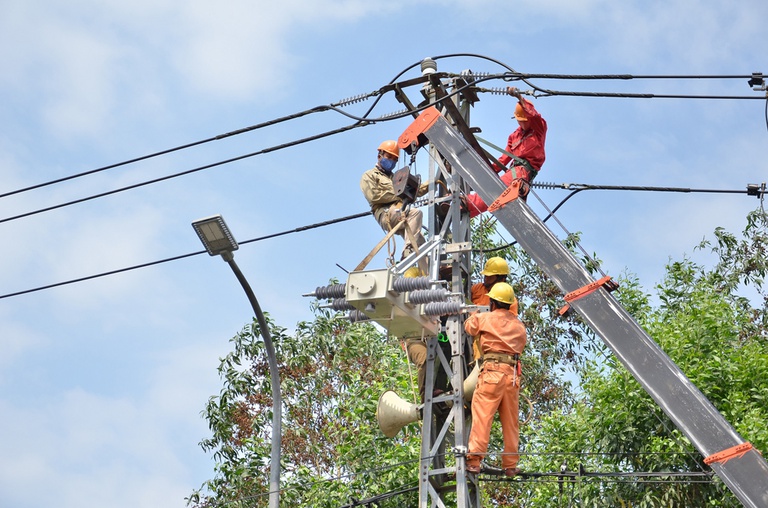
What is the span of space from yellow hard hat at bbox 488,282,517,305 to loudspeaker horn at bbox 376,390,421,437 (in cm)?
126

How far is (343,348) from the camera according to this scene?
21.3 meters

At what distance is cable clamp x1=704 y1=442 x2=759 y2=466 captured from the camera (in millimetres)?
8445

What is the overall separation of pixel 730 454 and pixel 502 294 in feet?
9.42

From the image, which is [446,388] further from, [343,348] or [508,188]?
[343,348]

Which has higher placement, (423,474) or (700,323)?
(700,323)

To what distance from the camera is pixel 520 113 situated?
38.5ft

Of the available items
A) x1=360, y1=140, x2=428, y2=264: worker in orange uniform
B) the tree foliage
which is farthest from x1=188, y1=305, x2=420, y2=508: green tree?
x1=360, y1=140, x2=428, y2=264: worker in orange uniform

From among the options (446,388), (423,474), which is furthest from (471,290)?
(423,474)

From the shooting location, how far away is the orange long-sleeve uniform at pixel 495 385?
10.2 metres

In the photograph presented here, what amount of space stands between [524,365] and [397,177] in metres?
11.0

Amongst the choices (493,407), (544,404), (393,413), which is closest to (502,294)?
(493,407)

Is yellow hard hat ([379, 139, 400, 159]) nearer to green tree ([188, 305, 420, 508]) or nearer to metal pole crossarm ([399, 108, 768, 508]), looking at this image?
metal pole crossarm ([399, 108, 768, 508])

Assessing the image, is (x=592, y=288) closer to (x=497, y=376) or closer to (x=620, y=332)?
(x=620, y=332)

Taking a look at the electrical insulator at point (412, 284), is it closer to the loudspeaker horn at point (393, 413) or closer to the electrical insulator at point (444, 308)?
the electrical insulator at point (444, 308)
